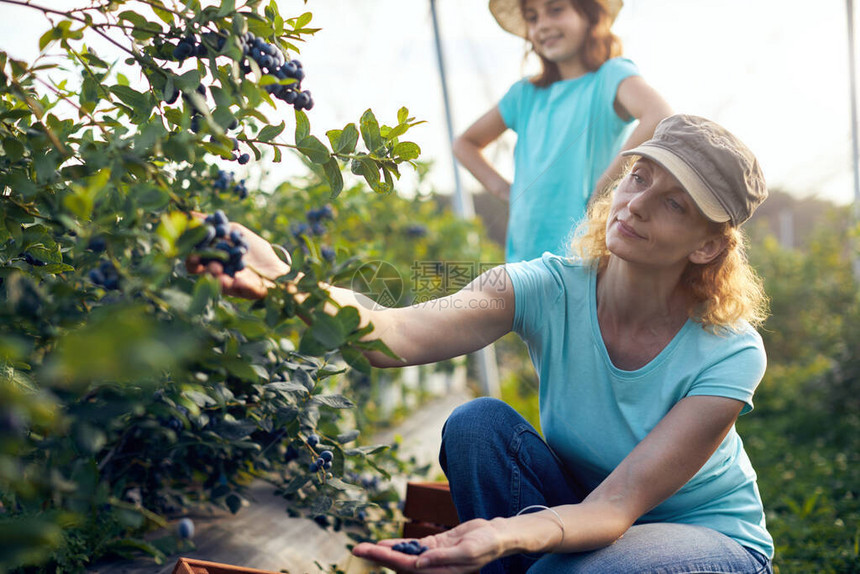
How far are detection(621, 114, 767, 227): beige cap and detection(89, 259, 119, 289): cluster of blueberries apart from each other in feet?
2.76

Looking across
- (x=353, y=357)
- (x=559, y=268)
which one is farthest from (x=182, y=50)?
(x=559, y=268)

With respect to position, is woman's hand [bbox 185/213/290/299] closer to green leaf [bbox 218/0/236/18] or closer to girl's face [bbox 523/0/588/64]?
green leaf [bbox 218/0/236/18]

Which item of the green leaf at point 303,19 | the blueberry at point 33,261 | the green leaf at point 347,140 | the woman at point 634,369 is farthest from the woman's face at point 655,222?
the blueberry at point 33,261

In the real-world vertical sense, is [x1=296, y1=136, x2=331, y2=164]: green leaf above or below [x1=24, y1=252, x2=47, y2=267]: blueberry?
above

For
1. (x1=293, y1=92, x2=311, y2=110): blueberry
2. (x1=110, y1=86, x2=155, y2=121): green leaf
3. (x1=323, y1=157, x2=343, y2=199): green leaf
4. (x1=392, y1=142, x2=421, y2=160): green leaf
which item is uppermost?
(x1=110, y1=86, x2=155, y2=121): green leaf

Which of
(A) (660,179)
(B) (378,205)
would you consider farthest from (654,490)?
(B) (378,205)

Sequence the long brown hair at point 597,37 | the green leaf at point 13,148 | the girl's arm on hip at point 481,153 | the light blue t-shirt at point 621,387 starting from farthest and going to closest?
the girl's arm on hip at point 481,153 < the long brown hair at point 597,37 < the light blue t-shirt at point 621,387 < the green leaf at point 13,148

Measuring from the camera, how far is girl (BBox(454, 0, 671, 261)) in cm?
178

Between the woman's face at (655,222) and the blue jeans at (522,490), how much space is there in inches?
15.4

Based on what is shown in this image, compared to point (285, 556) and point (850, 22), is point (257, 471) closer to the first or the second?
point (285, 556)

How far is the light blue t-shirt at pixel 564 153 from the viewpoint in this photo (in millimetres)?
1787

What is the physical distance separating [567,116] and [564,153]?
0.10 meters

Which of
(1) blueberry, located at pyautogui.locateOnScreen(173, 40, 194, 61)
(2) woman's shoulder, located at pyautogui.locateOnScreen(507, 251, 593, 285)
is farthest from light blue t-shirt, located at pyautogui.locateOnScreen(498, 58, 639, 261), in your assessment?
(1) blueberry, located at pyautogui.locateOnScreen(173, 40, 194, 61)

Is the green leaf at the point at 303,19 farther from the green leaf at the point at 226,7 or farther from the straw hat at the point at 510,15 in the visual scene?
the straw hat at the point at 510,15
